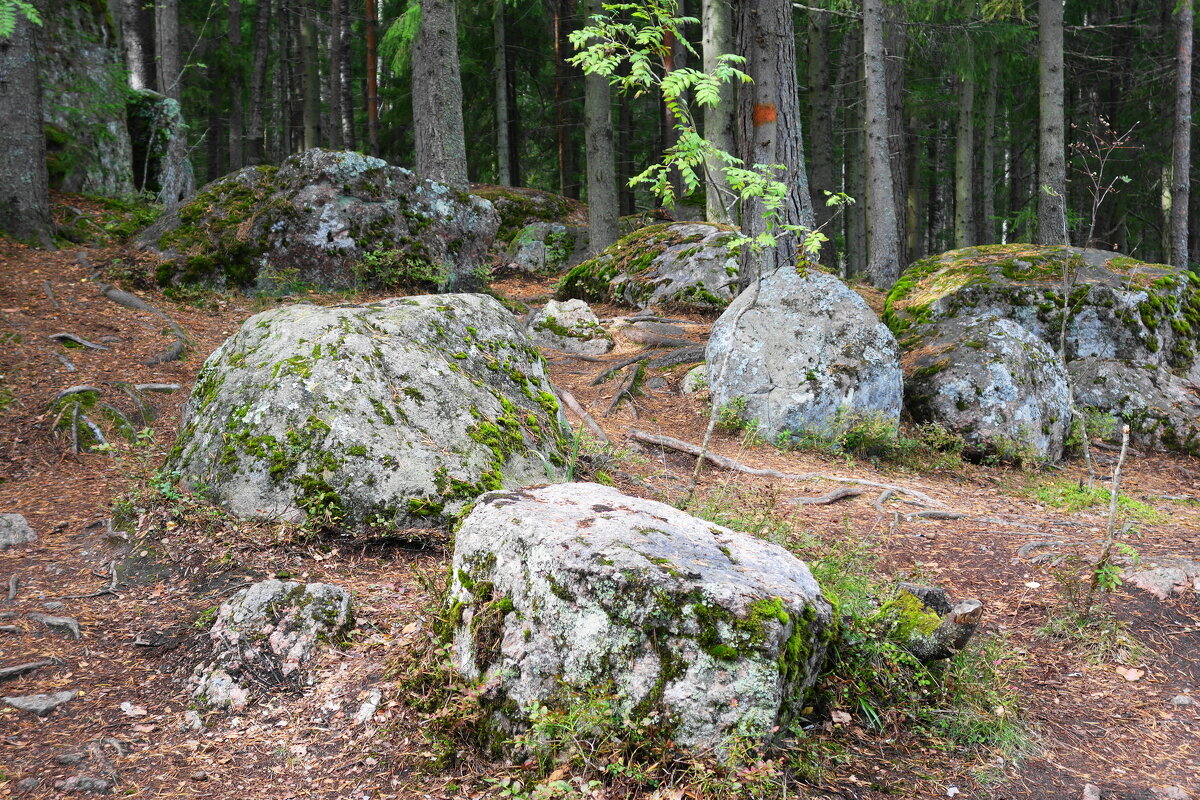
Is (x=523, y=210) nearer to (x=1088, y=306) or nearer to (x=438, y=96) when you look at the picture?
(x=438, y=96)

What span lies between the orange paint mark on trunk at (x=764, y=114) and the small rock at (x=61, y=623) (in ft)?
25.9

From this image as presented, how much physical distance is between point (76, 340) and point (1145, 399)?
11.1 meters

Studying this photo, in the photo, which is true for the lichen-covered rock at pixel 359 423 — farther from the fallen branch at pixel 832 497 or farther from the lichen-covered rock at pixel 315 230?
the lichen-covered rock at pixel 315 230

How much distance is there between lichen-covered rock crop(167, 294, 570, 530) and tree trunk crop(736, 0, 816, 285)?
449 cm

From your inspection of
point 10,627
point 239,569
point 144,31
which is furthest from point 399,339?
point 144,31

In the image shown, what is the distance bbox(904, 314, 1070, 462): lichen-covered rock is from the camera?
798 cm

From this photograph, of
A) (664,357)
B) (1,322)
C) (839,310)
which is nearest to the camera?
(1,322)

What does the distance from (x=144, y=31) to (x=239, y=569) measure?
52.2 feet

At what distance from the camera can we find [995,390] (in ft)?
26.3

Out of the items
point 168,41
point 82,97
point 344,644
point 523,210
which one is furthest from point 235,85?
point 344,644

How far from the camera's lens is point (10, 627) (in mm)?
3625

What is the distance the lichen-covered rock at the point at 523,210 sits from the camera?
15.5m

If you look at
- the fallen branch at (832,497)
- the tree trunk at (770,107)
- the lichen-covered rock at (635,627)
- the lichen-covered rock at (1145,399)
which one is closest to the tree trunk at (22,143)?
the tree trunk at (770,107)

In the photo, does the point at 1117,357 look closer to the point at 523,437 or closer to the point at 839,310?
the point at 839,310
